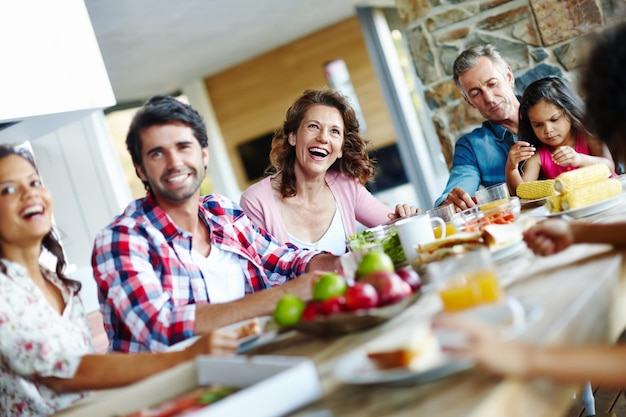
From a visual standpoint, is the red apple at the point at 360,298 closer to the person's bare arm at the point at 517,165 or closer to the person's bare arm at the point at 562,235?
the person's bare arm at the point at 562,235

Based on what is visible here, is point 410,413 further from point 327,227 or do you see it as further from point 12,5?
point 12,5

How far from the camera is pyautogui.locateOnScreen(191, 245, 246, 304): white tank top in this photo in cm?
185

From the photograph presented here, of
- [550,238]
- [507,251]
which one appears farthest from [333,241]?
[550,238]

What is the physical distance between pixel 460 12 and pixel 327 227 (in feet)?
5.25

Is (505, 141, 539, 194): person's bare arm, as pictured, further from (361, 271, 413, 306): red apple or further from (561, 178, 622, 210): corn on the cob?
(361, 271, 413, 306): red apple

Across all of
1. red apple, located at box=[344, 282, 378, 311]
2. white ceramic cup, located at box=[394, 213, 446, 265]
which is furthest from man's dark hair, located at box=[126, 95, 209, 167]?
red apple, located at box=[344, 282, 378, 311]

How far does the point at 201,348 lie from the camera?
1.22 m

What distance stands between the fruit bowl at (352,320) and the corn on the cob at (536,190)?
1.14 meters

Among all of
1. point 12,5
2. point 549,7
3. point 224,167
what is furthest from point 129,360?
point 224,167

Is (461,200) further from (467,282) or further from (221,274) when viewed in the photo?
(467,282)

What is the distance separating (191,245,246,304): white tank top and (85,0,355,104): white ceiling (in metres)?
3.34

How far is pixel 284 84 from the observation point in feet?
27.4

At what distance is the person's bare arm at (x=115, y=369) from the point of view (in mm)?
1267

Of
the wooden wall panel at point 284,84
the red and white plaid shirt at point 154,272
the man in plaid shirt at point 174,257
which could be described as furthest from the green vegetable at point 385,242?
the wooden wall panel at point 284,84
